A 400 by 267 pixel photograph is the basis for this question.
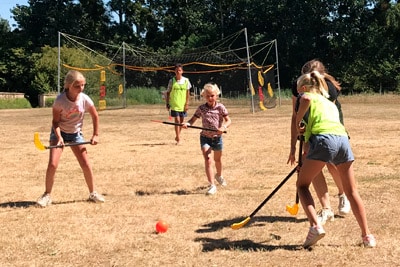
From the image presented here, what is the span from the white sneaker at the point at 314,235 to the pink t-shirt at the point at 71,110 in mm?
3239

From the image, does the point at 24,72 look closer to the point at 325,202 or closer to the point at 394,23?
the point at 394,23

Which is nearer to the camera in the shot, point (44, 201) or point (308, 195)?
point (308, 195)

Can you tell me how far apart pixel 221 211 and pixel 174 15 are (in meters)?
57.3

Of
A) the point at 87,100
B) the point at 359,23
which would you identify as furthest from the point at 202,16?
the point at 87,100

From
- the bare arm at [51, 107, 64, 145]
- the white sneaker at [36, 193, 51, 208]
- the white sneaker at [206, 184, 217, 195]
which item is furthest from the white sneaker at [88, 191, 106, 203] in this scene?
the white sneaker at [206, 184, 217, 195]

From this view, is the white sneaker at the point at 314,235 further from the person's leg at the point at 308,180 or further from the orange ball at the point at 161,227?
the orange ball at the point at 161,227

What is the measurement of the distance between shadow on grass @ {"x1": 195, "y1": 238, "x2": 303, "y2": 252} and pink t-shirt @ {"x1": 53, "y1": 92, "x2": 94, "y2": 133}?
96.7 inches

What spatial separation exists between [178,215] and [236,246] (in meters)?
1.25

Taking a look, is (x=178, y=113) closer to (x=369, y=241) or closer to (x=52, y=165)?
(x=52, y=165)

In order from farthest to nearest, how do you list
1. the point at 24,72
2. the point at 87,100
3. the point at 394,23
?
the point at 24,72
the point at 394,23
the point at 87,100

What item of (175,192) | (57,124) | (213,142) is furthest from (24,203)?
(213,142)

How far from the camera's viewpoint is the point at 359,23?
55.2m

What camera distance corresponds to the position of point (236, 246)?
15.1ft

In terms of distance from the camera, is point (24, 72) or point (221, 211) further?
point (24, 72)
